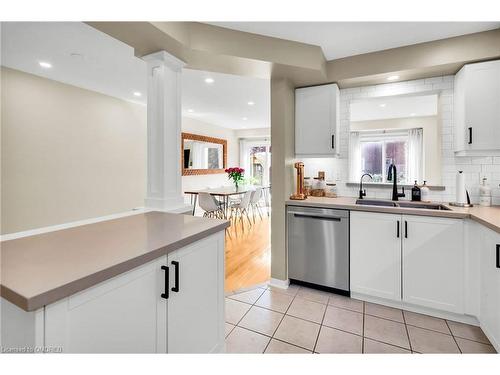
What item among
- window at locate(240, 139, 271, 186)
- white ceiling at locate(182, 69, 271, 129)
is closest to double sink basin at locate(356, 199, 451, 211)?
white ceiling at locate(182, 69, 271, 129)

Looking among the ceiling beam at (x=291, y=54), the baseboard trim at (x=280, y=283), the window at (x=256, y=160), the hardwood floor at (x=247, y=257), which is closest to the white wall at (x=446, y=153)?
the ceiling beam at (x=291, y=54)

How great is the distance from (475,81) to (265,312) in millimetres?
2663

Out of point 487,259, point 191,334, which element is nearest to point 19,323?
point 191,334

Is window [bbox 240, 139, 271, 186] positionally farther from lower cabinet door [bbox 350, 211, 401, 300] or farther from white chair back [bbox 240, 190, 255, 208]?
lower cabinet door [bbox 350, 211, 401, 300]

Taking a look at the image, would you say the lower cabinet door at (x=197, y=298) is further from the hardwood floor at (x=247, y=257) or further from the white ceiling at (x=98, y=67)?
the white ceiling at (x=98, y=67)

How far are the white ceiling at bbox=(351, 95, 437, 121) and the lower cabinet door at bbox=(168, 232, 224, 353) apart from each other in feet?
8.93

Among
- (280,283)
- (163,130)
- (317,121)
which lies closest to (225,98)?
(317,121)

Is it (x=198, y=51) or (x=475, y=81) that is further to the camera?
(x=475, y=81)

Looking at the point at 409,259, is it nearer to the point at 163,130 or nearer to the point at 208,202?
the point at 163,130

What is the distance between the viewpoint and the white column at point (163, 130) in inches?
77.5

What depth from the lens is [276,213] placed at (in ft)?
8.85

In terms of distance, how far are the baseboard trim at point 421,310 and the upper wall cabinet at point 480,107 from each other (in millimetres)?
1376

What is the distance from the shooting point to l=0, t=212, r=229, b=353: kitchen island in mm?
749

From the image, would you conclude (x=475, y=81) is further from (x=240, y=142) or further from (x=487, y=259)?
(x=240, y=142)
